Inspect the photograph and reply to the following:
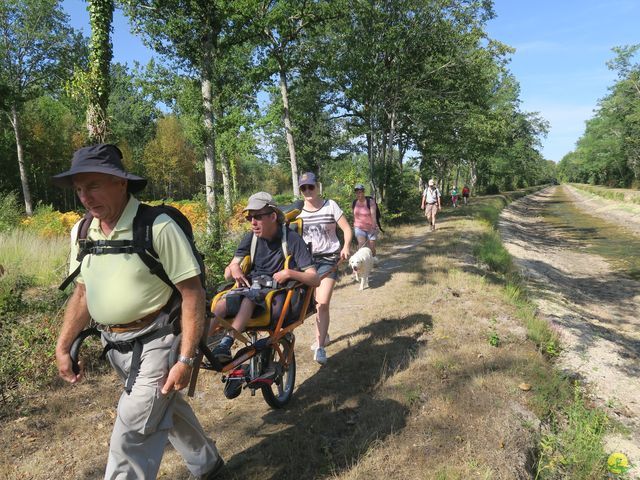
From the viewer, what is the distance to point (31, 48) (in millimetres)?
26969

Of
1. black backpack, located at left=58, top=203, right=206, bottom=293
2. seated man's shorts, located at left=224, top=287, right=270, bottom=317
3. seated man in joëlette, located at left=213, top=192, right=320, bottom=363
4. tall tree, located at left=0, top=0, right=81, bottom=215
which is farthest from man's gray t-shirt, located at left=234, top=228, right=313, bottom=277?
tall tree, located at left=0, top=0, right=81, bottom=215

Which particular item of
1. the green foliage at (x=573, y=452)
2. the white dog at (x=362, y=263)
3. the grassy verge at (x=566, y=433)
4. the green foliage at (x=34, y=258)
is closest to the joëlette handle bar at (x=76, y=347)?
the grassy verge at (x=566, y=433)

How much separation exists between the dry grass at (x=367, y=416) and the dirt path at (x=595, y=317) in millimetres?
1202

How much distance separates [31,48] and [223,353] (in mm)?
32667

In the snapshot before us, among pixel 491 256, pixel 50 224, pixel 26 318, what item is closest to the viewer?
pixel 26 318

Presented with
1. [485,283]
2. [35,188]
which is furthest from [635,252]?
[35,188]

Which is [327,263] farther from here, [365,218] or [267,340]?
[365,218]

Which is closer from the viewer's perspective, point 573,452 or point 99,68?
point 573,452

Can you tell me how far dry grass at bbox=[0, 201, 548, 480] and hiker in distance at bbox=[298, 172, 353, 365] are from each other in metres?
0.49

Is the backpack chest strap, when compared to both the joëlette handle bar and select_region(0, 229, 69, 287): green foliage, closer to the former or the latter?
the joëlette handle bar

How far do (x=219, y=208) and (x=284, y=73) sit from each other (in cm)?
908

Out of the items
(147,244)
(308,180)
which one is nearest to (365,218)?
(308,180)

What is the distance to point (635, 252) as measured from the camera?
62.6 ft

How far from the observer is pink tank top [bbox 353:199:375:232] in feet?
31.2
